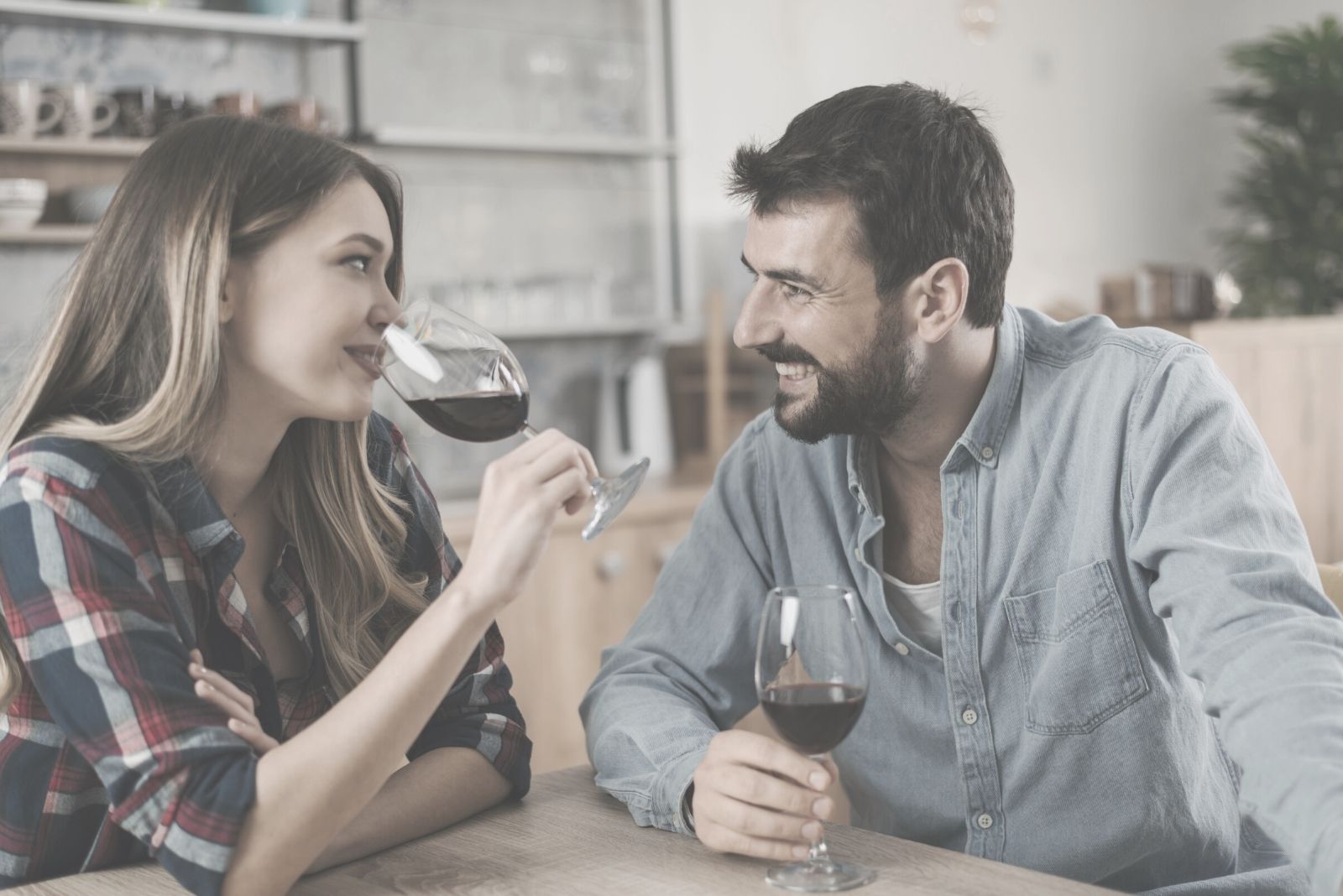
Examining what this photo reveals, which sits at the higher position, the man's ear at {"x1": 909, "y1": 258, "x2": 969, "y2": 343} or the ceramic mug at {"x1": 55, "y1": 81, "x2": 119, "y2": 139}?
the ceramic mug at {"x1": 55, "y1": 81, "x2": 119, "y2": 139}

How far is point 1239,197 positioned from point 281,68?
11.3 ft

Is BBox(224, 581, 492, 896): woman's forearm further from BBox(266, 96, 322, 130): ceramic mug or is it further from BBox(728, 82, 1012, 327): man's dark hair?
BBox(266, 96, 322, 130): ceramic mug

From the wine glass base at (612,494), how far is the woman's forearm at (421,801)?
28cm

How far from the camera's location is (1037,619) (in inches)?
59.4

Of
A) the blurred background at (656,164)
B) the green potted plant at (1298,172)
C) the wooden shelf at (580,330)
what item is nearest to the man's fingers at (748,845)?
the blurred background at (656,164)

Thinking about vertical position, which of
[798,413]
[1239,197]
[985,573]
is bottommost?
[985,573]

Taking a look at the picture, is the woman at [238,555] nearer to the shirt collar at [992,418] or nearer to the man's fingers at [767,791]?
the man's fingers at [767,791]

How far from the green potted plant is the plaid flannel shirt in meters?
4.22

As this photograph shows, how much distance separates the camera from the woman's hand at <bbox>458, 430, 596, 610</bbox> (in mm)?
1130

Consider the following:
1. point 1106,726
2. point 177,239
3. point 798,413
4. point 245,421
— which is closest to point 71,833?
point 245,421

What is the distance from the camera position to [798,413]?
63.6 inches

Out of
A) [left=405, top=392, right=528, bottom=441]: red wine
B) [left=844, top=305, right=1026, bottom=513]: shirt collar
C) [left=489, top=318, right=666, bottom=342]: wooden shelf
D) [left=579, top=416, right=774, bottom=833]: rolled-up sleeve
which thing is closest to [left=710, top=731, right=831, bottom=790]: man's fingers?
[left=579, top=416, right=774, bottom=833]: rolled-up sleeve

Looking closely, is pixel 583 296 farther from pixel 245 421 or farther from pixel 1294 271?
pixel 245 421

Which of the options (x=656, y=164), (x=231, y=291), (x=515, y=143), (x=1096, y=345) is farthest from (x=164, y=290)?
(x=656, y=164)
